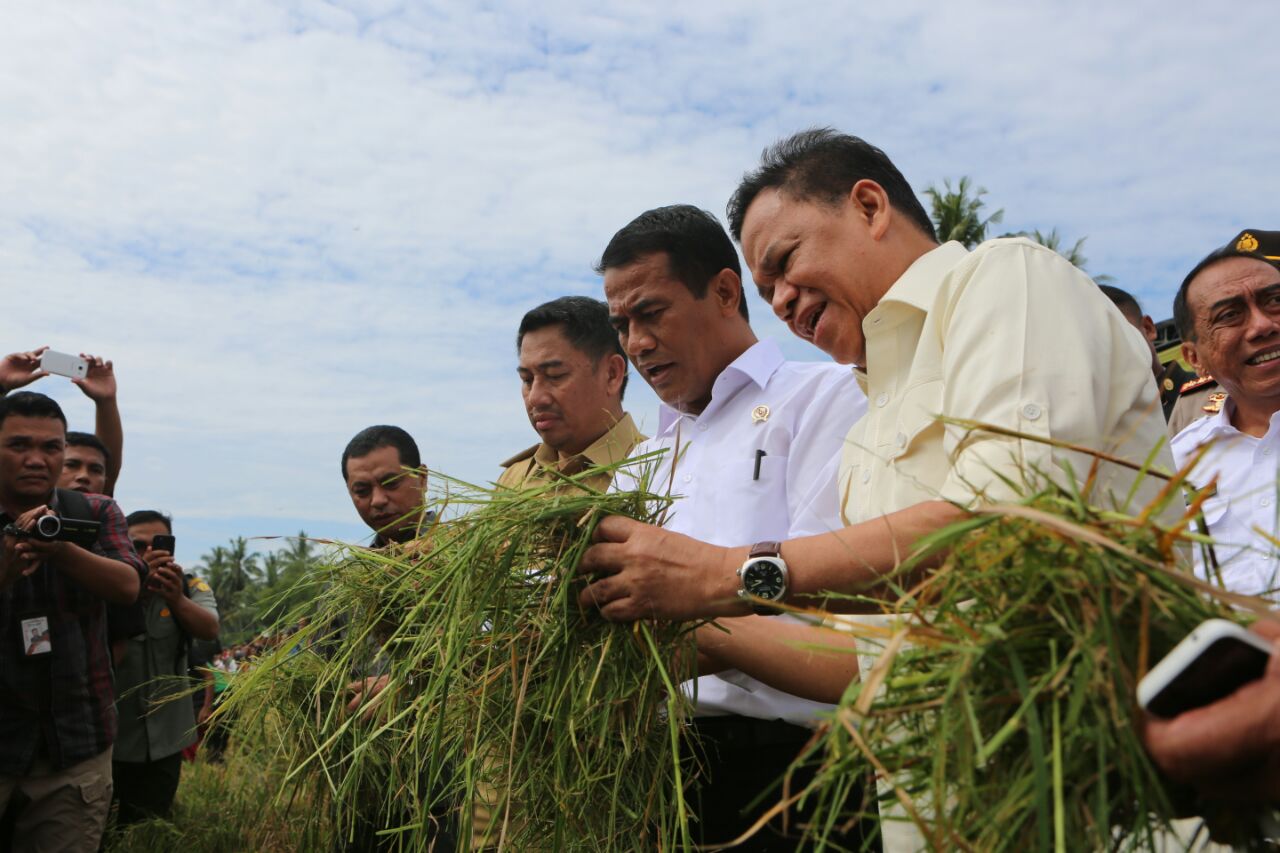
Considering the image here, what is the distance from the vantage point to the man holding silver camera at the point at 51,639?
3887mm

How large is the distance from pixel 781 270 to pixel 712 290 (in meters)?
0.67

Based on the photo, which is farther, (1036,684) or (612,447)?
(612,447)

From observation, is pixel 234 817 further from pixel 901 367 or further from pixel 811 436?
pixel 901 367

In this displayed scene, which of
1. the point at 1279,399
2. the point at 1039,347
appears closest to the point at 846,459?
the point at 1039,347

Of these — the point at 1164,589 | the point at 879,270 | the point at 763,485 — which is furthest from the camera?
the point at 763,485

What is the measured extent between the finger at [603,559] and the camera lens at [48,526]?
297cm

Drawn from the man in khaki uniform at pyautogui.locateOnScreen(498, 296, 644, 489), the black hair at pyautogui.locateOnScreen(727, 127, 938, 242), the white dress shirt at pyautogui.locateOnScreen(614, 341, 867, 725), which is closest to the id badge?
the man in khaki uniform at pyautogui.locateOnScreen(498, 296, 644, 489)

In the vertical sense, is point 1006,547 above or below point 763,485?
below

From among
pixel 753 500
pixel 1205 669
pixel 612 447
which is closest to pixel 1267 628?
pixel 1205 669

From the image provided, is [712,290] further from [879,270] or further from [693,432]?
[879,270]

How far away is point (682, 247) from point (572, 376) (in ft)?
2.57

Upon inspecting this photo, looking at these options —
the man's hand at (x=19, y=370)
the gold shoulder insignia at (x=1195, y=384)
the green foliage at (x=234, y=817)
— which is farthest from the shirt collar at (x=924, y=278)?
the man's hand at (x=19, y=370)

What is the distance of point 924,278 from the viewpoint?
1716 millimetres

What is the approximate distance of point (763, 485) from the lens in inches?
88.4
